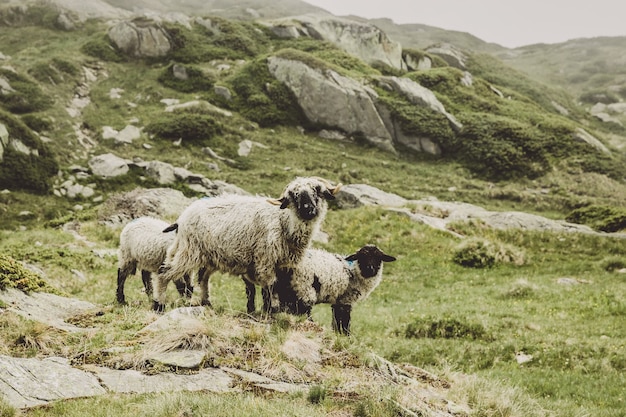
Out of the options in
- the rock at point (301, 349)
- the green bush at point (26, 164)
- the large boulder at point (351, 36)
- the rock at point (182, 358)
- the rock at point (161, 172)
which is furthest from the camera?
the large boulder at point (351, 36)

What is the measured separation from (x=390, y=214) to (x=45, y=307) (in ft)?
63.4

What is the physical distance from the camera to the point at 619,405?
310 inches

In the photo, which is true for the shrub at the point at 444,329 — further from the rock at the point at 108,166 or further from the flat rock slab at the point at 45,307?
the rock at the point at 108,166

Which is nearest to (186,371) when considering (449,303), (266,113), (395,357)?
(395,357)

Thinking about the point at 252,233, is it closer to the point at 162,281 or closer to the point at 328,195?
the point at 328,195

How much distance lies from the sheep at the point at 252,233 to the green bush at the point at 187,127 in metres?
35.1

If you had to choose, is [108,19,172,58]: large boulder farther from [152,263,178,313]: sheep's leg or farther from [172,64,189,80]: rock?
[152,263,178,313]: sheep's leg

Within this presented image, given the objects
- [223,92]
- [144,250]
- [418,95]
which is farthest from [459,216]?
[223,92]

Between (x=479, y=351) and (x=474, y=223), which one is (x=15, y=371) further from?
(x=474, y=223)

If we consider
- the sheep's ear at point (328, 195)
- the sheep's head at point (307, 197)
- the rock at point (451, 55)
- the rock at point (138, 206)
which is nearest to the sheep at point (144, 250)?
the sheep's head at point (307, 197)

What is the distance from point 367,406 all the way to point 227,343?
2.46 meters

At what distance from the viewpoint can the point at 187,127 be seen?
43.3 metres

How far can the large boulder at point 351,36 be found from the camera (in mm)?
73250

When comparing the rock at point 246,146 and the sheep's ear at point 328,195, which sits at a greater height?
the sheep's ear at point 328,195
